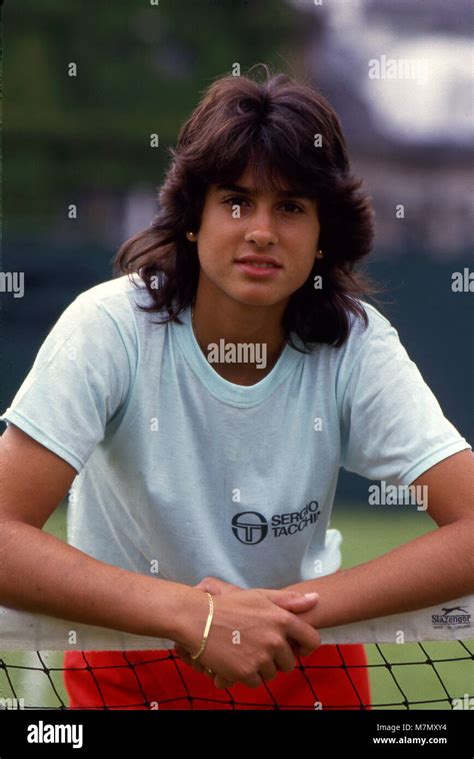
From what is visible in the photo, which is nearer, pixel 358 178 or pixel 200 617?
pixel 200 617

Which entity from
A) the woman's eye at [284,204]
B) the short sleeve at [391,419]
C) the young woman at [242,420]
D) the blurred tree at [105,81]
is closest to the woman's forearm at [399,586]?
the young woman at [242,420]

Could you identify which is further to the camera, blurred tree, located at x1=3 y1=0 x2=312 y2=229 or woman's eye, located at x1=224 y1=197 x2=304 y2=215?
blurred tree, located at x1=3 y1=0 x2=312 y2=229

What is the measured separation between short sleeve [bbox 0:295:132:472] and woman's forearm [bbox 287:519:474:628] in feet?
1.24

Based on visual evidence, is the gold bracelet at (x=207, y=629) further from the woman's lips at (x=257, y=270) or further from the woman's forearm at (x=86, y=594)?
the woman's lips at (x=257, y=270)

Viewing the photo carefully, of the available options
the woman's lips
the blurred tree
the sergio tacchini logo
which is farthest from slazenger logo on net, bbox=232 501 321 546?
the blurred tree

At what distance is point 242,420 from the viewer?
5.58 feet

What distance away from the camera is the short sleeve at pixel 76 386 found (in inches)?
59.7

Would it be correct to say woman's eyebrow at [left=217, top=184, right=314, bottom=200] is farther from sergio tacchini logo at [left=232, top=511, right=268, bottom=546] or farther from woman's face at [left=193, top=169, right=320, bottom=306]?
sergio tacchini logo at [left=232, top=511, right=268, bottom=546]

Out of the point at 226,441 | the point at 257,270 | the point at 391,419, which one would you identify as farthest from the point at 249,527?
the point at 257,270

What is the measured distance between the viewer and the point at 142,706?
174 cm

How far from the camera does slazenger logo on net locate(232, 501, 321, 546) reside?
171cm

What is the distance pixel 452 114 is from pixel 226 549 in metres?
3.73

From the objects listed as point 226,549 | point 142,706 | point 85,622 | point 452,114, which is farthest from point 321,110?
point 452,114
